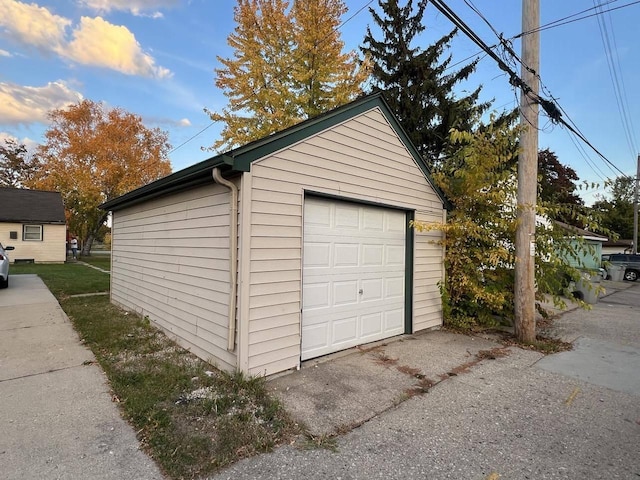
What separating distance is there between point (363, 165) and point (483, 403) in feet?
10.6

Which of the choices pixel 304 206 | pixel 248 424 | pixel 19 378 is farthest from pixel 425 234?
pixel 19 378

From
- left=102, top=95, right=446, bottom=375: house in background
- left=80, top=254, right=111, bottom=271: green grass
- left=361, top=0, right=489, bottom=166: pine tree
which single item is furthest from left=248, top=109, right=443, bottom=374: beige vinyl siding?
left=80, top=254, right=111, bottom=271: green grass

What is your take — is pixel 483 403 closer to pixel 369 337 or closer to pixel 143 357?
pixel 369 337

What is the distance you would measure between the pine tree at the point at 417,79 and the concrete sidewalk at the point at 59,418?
41.3 ft

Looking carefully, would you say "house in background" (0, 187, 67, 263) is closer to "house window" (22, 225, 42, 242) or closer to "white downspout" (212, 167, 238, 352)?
"house window" (22, 225, 42, 242)

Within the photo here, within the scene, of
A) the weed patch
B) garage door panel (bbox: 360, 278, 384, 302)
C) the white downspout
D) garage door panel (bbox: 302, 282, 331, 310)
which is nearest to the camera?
the weed patch

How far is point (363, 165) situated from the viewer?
5.02 metres

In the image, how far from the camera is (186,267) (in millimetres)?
4938

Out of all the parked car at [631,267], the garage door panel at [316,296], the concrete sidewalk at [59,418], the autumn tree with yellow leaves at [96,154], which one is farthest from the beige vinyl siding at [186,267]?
the parked car at [631,267]

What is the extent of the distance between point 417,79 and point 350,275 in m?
11.6

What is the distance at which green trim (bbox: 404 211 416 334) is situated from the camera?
5.92 meters

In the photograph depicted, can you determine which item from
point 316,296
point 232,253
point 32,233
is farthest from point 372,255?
point 32,233

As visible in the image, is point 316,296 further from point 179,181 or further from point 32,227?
point 32,227

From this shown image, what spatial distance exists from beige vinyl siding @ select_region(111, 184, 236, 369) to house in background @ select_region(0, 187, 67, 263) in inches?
678
